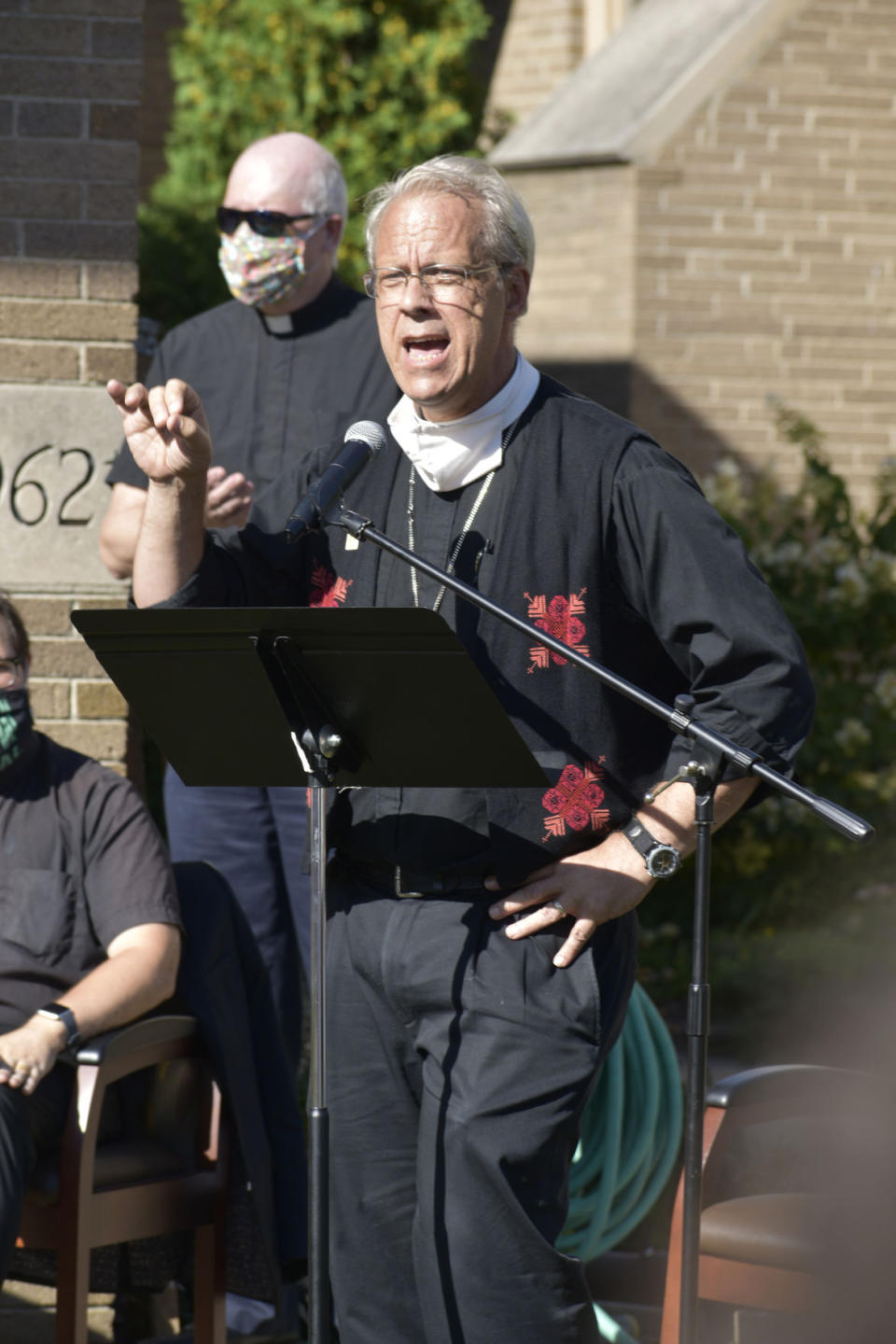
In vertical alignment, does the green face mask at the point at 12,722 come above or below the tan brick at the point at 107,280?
Answer: below

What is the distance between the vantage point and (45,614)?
439 cm

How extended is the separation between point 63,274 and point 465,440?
2.13 meters

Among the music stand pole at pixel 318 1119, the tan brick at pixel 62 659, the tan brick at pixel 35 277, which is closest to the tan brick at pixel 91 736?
the tan brick at pixel 62 659

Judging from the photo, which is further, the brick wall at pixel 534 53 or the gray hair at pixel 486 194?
the brick wall at pixel 534 53

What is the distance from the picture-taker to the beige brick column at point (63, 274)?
4.32 metres

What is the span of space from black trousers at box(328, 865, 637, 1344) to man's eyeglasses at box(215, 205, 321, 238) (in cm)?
198

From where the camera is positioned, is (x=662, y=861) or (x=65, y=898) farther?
(x=65, y=898)

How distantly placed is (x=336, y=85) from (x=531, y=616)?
800cm

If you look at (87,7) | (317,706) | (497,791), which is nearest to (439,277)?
(317,706)

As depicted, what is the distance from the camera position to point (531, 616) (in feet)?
8.27

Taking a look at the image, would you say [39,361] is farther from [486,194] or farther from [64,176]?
[486,194]

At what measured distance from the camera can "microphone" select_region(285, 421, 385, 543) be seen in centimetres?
238

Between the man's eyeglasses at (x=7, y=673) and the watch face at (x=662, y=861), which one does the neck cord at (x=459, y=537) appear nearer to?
the watch face at (x=662, y=861)

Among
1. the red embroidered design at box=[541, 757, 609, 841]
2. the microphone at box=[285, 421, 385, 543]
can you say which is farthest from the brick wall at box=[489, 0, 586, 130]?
the red embroidered design at box=[541, 757, 609, 841]
